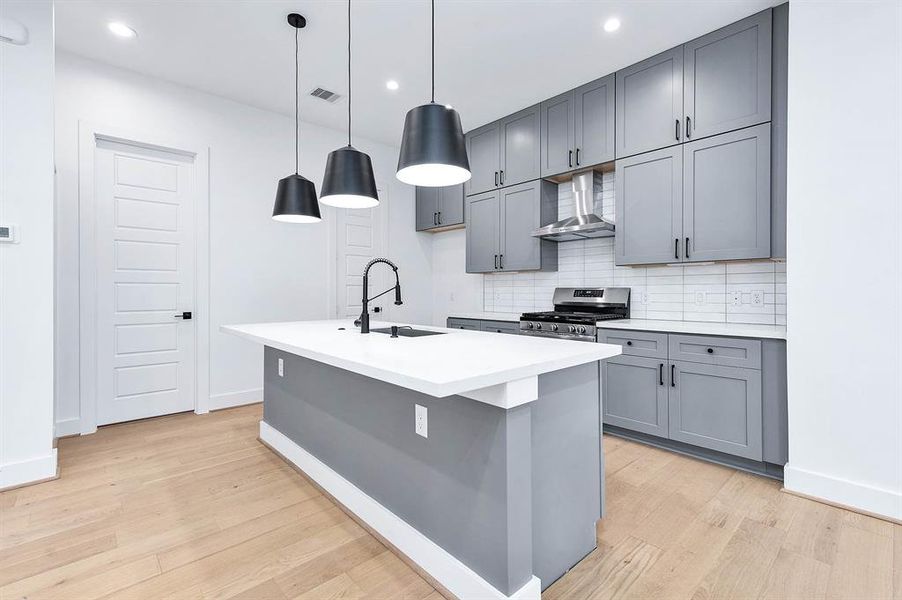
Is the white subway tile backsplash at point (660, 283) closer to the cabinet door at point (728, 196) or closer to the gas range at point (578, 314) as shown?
the gas range at point (578, 314)

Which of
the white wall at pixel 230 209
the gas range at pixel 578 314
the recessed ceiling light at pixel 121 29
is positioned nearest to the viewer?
the recessed ceiling light at pixel 121 29

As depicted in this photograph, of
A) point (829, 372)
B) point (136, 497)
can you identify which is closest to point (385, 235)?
point (136, 497)

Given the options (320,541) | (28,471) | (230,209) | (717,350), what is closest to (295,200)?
(230,209)

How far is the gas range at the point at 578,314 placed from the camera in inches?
135

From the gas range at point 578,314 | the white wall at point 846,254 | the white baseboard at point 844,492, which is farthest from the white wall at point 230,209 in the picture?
the white baseboard at point 844,492

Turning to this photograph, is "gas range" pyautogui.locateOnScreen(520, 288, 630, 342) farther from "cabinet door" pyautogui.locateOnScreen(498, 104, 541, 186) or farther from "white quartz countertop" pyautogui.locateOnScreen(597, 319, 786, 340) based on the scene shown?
"cabinet door" pyautogui.locateOnScreen(498, 104, 541, 186)

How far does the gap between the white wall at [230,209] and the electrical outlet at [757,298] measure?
390 centimetres

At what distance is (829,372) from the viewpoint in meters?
2.29

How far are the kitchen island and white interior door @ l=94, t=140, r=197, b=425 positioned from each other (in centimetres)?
214

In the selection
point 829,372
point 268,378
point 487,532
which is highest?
point 829,372

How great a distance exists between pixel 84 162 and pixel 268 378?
7.46ft

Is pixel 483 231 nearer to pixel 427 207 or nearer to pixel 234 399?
pixel 427 207

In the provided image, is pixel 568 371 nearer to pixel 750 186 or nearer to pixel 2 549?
pixel 750 186

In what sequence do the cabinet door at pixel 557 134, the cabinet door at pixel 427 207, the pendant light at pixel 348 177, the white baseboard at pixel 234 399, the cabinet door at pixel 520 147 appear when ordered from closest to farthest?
the pendant light at pixel 348 177 → the cabinet door at pixel 557 134 → the white baseboard at pixel 234 399 → the cabinet door at pixel 520 147 → the cabinet door at pixel 427 207
